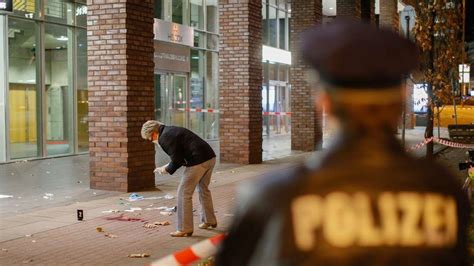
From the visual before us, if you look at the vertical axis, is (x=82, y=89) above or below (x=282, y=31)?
below

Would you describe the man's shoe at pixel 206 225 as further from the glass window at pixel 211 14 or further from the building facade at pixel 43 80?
the glass window at pixel 211 14

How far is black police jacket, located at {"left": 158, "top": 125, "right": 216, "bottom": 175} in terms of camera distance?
767 cm

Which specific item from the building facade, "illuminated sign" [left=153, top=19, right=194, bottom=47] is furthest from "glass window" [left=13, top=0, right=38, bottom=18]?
"illuminated sign" [left=153, top=19, right=194, bottom=47]

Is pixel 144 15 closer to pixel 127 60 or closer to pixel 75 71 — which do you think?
pixel 127 60

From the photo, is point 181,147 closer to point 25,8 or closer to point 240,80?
point 240,80

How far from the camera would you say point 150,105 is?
39.2 ft

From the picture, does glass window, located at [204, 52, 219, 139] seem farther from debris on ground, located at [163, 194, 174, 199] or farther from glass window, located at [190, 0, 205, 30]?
debris on ground, located at [163, 194, 174, 199]

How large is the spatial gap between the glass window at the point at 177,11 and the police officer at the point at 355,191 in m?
22.1

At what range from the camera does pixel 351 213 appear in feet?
5.50

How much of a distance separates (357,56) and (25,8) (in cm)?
1648

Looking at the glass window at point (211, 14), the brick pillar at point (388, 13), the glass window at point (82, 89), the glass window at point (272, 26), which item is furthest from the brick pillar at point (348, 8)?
the glass window at point (82, 89)

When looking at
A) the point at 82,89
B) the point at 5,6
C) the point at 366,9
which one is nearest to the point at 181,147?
the point at 5,6

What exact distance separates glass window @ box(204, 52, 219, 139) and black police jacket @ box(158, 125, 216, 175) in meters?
17.9

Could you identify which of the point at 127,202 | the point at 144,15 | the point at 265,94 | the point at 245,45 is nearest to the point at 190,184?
the point at 127,202
